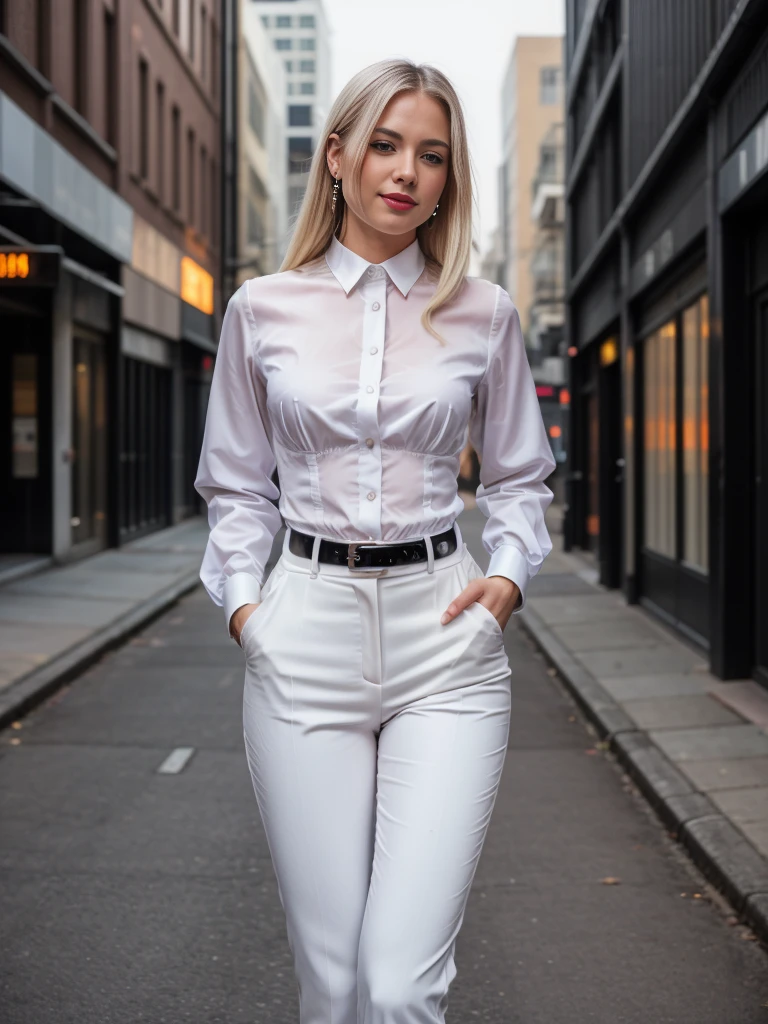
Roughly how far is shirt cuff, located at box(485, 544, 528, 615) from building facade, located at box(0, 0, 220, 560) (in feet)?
35.9

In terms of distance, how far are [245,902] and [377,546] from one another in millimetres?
2794

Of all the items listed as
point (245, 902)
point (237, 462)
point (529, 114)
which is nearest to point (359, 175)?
point (237, 462)

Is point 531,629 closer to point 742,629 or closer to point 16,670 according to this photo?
point 742,629

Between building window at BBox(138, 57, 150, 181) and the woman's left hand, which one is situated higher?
building window at BBox(138, 57, 150, 181)

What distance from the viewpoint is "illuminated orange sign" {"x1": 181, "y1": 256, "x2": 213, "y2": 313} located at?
Result: 88.1 ft

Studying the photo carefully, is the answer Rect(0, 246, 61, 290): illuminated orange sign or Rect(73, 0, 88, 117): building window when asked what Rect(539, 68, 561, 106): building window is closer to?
Rect(73, 0, 88, 117): building window

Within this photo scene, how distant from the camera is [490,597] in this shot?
243 centimetres

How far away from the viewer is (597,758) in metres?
7.24

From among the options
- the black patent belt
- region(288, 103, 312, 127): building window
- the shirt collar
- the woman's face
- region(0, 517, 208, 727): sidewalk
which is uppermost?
region(288, 103, 312, 127): building window

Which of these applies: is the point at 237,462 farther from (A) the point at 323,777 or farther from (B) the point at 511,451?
(A) the point at 323,777

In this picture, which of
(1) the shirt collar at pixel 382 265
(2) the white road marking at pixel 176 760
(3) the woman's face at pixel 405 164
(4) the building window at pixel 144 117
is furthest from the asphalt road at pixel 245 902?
(4) the building window at pixel 144 117

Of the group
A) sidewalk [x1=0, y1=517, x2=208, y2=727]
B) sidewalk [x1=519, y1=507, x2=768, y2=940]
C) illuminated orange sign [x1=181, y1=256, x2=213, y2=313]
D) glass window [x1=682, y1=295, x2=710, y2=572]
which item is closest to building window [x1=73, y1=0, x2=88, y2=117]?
sidewalk [x1=0, y1=517, x2=208, y2=727]

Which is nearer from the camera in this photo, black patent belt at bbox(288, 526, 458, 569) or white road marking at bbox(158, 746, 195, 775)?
black patent belt at bbox(288, 526, 458, 569)

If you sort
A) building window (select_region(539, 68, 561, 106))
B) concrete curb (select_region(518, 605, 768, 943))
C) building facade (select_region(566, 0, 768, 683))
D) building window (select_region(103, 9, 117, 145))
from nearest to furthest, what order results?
concrete curb (select_region(518, 605, 768, 943)) < building facade (select_region(566, 0, 768, 683)) < building window (select_region(103, 9, 117, 145)) < building window (select_region(539, 68, 561, 106))
